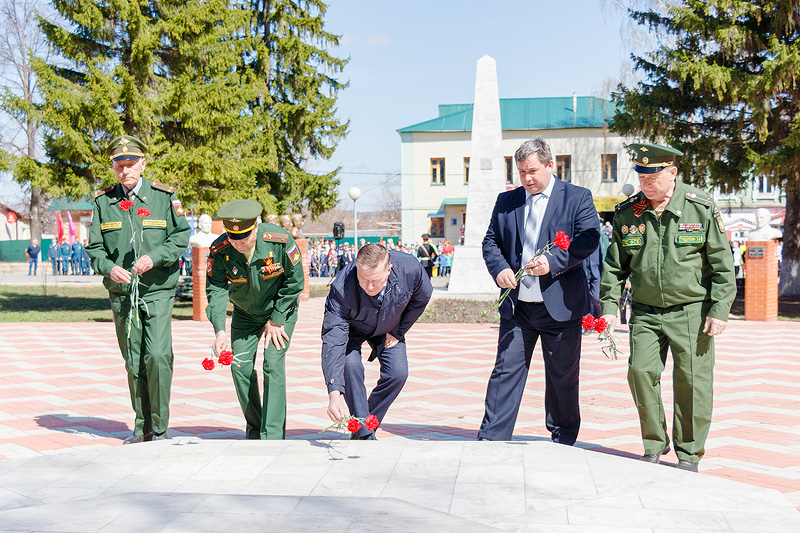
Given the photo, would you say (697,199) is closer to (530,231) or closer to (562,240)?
(562,240)

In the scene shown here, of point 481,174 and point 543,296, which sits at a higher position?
point 481,174

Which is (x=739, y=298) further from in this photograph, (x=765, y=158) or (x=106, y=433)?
(x=106, y=433)

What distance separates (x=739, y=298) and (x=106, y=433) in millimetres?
16678

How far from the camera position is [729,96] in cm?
1712

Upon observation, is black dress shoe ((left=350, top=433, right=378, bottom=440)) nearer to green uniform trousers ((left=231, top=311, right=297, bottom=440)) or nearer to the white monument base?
green uniform trousers ((left=231, top=311, right=297, bottom=440))

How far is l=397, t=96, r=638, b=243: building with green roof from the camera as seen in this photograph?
47906mm

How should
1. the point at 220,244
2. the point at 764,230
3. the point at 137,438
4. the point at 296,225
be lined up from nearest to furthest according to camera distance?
the point at 220,244
the point at 137,438
the point at 764,230
the point at 296,225

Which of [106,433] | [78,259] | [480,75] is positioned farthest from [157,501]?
[78,259]

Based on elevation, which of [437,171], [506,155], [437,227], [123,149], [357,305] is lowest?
[357,305]

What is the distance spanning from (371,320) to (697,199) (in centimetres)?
207

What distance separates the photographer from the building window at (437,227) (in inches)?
1943

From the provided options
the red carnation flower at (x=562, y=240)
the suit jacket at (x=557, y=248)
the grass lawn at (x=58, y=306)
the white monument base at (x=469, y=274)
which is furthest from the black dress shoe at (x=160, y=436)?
the white monument base at (x=469, y=274)

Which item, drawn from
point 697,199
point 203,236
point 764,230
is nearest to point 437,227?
point 203,236

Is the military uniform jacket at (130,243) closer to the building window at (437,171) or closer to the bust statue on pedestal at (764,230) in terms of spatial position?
the bust statue on pedestal at (764,230)
